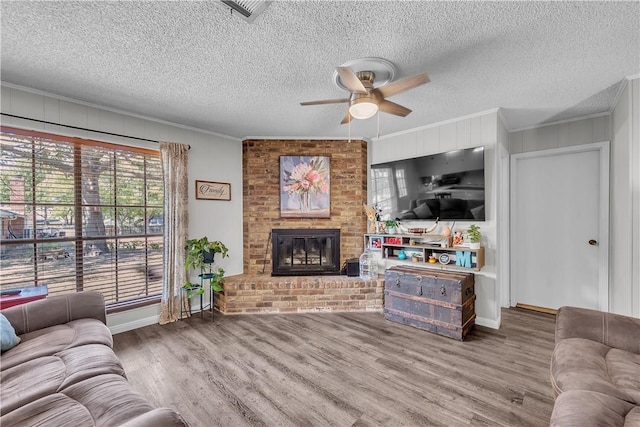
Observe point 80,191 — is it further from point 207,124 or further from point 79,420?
point 79,420

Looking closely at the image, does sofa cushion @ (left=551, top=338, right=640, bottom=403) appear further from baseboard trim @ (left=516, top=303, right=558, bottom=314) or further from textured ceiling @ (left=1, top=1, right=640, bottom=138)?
baseboard trim @ (left=516, top=303, right=558, bottom=314)

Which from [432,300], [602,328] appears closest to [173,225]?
[432,300]

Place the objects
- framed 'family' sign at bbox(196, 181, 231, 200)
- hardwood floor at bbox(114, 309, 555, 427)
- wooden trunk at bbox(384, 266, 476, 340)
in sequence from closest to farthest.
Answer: hardwood floor at bbox(114, 309, 555, 427) → wooden trunk at bbox(384, 266, 476, 340) → framed 'family' sign at bbox(196, 181, 231, 200)

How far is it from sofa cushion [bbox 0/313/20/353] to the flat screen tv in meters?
3.63

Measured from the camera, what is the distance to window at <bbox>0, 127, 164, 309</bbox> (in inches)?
95.8

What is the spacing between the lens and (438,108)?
2.93 m

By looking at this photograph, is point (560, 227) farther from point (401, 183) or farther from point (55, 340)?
point (55, 340)

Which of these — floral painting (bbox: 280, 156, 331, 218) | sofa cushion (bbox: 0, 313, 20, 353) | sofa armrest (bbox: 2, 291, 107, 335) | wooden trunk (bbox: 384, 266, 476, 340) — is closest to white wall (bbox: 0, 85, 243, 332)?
floral painting (bbox: 280, 156, 331, 218)

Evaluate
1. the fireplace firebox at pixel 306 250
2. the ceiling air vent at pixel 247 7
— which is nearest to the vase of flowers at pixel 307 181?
the fireplace firebox at pixel 306 250

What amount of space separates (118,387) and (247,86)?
229cm

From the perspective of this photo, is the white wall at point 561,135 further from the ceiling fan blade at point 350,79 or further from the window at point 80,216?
the window at point 80,216

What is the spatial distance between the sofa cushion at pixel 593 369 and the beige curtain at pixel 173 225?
3.56 meters

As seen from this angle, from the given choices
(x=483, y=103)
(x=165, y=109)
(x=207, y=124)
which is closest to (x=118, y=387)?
(x=165, y=109)

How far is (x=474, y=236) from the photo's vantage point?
9.81 feet
